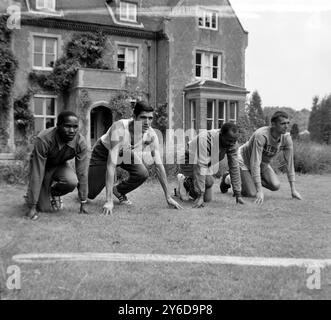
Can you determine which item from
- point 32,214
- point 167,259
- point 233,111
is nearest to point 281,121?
point 32,214

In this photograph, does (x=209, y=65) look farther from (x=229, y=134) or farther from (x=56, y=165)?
(x=56, y=165)

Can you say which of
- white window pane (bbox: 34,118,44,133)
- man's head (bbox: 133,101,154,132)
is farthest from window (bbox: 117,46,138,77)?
man's head (bbox: 133,101,154,132)

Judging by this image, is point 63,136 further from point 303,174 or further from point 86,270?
point 303,174

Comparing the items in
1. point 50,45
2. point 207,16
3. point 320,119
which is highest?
point 207,16

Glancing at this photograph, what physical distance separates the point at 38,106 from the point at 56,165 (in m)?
16.7

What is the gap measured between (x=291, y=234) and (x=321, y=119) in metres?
44.7

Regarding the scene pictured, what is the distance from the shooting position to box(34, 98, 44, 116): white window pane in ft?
71.6

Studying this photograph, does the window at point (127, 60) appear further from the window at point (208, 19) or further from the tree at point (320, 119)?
the tree at point (320, 119)

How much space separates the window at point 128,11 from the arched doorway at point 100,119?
5.35 m

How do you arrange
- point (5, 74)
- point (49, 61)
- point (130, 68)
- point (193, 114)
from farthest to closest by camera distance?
point (193, 114) → point (130, 68) → point (49, 61) → point (5, 74)

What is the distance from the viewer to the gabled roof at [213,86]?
24636mm

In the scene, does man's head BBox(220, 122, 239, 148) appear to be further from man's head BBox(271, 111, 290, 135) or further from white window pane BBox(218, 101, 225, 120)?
white window pane BBox(218, 101, 225, 120)

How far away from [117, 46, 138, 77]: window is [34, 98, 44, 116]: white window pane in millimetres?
4758

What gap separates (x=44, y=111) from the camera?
22.0 m
